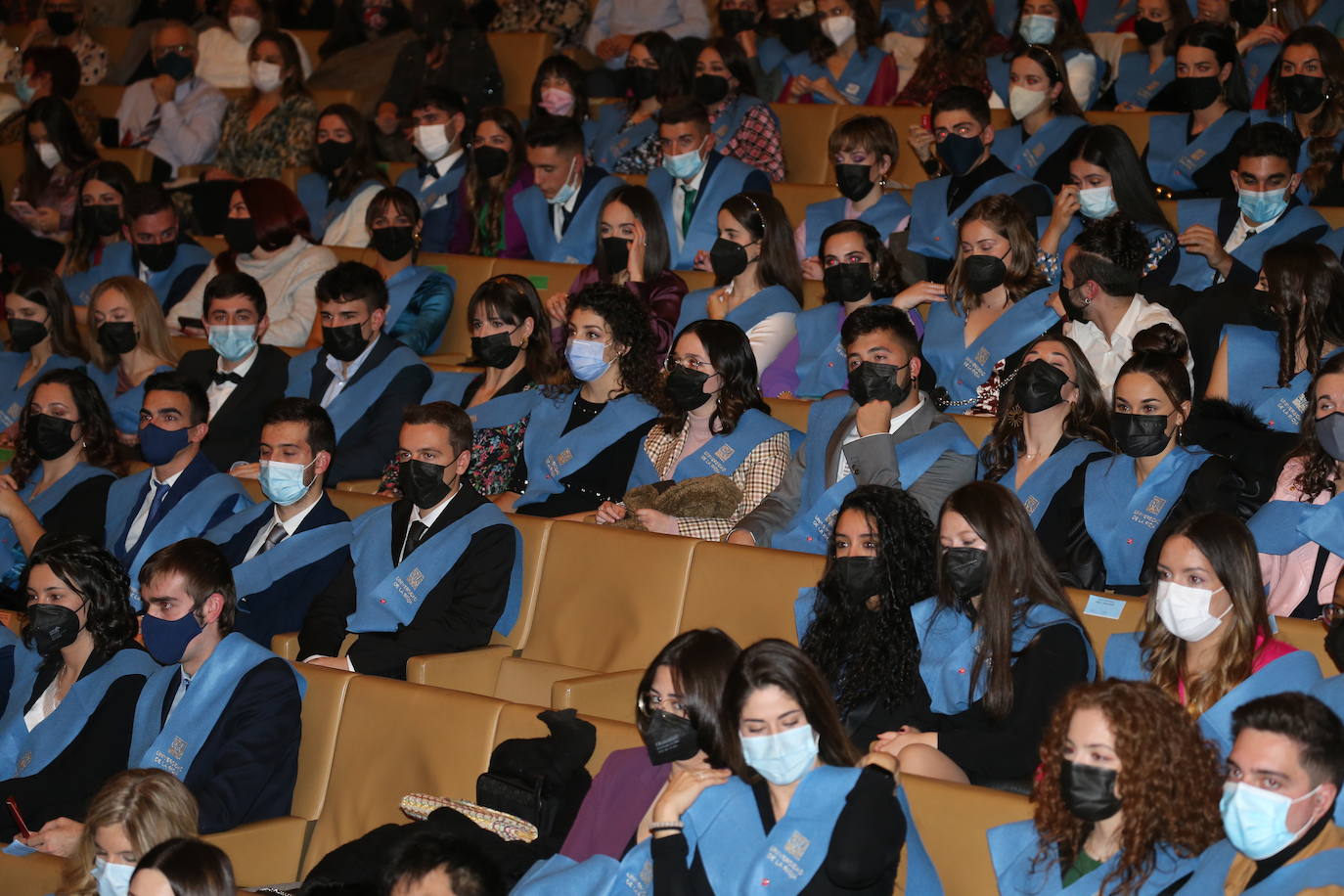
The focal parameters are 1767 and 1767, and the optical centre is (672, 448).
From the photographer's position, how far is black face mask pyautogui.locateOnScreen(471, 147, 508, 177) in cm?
670

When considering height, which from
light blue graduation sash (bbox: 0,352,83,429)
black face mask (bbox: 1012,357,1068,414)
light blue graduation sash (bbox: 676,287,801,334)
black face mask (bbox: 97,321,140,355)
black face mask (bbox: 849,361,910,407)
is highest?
black face mask (bbox: 1012,357,1068,414)

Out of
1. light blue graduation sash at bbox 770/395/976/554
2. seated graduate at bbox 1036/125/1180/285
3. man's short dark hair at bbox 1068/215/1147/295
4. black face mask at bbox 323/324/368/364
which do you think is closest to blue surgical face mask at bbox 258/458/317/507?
black face mask at bbox 323/324/368/364

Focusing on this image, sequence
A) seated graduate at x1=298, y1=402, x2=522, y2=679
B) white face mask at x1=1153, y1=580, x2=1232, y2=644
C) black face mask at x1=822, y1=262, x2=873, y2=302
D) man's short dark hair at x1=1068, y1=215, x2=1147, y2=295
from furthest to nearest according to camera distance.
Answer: black face mask at x1=822, y1=262, x2=873, y2=302 → man's short dark hair at x1=1068, y1=215, x2=1147, y2=295 → seated graduate at x1=298, y1=402, x2=522, y2=679 → white face mask at x1=1153, y1=580, x2=1232, y2=644

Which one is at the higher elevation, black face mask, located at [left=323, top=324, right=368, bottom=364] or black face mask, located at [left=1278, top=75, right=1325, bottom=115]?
black face mask, located at [left=1278, top=75, right=1325, bottom=115]

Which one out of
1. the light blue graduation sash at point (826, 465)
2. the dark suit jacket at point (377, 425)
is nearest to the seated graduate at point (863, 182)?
the light blue graduation sash at point (826, 465)

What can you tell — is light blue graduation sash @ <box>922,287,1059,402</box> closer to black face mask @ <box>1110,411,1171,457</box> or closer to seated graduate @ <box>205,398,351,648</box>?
black face mask @ <box>1110,411,1171,457</box>

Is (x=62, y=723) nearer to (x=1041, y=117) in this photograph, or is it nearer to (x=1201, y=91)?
(x=1041, y=117)

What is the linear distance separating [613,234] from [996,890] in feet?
10.5

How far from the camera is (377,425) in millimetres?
5625

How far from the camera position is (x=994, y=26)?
24.0 feet

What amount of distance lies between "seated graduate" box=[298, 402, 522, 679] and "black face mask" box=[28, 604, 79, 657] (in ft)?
1.93

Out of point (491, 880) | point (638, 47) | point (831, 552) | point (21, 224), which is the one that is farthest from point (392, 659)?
point (21, 224)

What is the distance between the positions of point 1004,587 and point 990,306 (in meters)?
1.79

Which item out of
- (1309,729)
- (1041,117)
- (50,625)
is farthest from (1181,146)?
(50,625)
